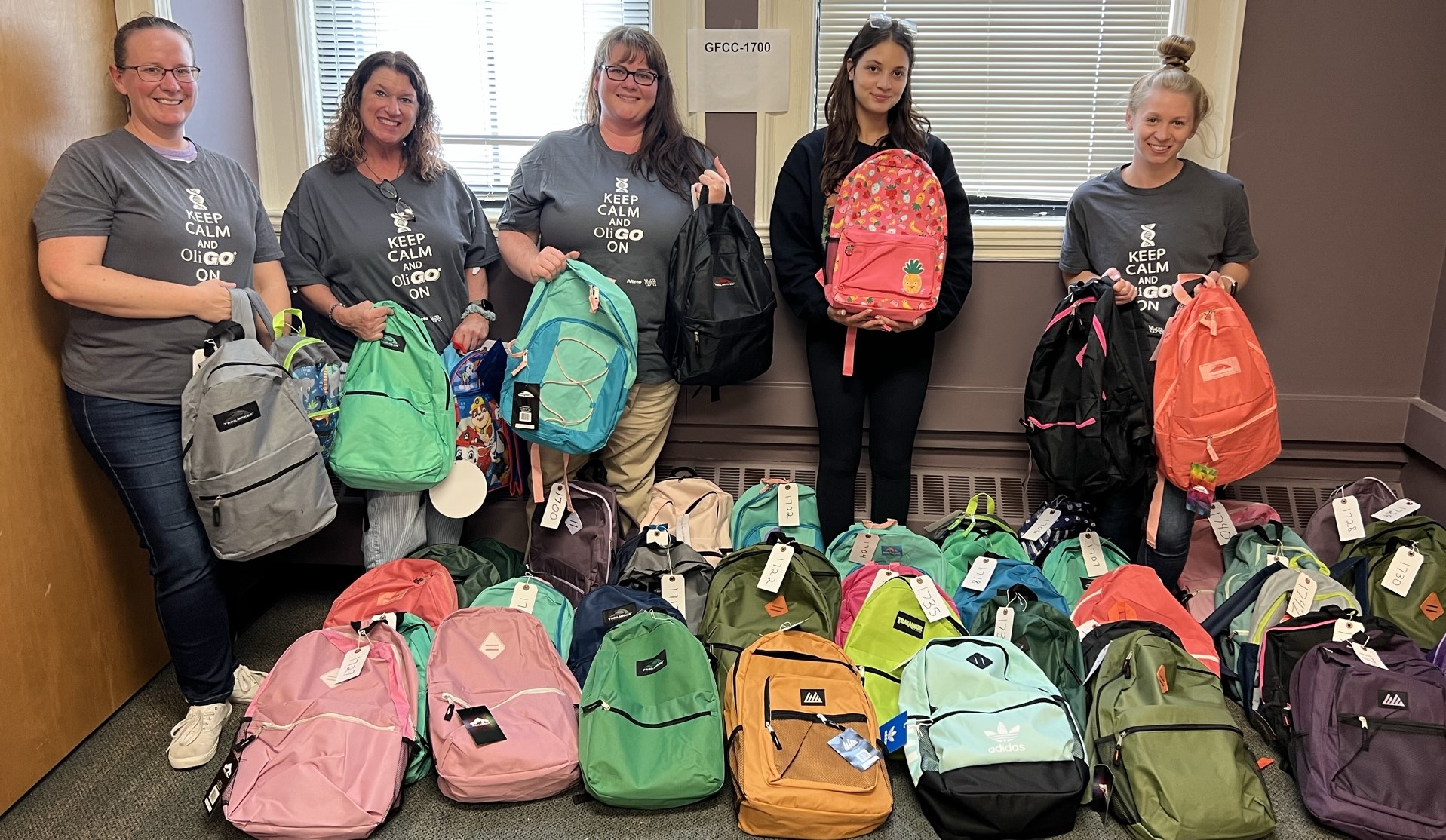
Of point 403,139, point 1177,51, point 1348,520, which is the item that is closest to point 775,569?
point 403,139

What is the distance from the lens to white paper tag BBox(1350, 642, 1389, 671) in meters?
2.15

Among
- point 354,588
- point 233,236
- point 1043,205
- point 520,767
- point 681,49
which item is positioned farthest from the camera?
point 1043,205

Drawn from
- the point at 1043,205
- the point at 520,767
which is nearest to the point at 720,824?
the point at 520,767

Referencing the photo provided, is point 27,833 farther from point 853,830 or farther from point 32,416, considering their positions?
point 853,830

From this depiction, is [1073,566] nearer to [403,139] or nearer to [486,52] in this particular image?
[403,139]

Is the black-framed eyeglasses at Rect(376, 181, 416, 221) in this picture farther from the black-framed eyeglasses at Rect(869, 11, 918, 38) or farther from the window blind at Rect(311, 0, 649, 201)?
the black-framed eyeglasses at Rect(869, 11, 918, 38)

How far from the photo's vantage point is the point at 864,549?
2730 millimetres

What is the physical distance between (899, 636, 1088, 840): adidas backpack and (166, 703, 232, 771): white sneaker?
1640mm

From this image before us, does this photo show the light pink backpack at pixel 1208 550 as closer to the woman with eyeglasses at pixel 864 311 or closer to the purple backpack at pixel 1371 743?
the purple backpack at pixel 1371 743

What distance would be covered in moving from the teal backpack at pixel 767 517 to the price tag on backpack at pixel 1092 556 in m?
0.74

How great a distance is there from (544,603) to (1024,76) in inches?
85.3

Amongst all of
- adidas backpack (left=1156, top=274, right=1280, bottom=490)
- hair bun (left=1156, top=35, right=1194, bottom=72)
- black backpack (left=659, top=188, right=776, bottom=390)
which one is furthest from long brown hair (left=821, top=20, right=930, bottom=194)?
adidas backpack (left=1156, top=274, right=1280, bottom=490)

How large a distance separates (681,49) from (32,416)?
1.98 meters

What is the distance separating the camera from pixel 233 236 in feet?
7.69
